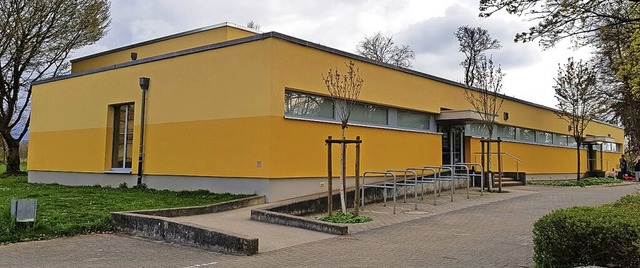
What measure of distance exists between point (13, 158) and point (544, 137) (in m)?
29.6

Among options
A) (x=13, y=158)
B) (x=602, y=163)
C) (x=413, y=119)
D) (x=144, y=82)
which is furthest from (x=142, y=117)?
(x=602, y=163)

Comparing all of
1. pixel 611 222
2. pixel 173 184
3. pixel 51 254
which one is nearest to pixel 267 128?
pixel 173 184

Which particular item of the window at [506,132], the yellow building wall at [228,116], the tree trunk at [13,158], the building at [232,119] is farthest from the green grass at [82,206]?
the window at [506,132]

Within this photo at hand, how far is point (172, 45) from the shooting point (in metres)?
21.7

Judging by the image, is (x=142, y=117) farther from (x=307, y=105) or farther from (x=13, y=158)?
(x=13, y=158)

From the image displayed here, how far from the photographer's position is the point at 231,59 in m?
14.7

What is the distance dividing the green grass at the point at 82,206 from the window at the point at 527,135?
18601 millimetres

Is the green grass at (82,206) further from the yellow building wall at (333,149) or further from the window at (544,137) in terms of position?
the window at (544,137)

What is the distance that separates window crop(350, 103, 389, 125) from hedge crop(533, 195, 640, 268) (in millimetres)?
10302

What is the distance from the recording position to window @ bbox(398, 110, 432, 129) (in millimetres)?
18328

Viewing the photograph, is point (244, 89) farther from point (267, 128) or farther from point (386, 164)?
point (386, 164)

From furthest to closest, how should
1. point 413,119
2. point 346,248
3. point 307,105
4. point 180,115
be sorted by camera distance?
point 413,119 → point 180,115 → point 307,105 → point 346,248

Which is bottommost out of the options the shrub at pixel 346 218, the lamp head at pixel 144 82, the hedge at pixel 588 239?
the shrub at pixel 346 218

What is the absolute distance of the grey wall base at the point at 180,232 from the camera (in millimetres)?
7984
